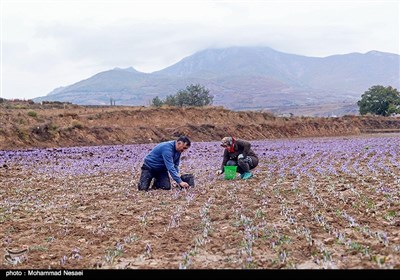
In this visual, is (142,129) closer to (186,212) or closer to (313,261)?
(186,212)

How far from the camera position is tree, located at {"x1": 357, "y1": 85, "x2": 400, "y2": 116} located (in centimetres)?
6725

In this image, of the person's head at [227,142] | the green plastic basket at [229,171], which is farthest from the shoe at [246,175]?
the person's head at [227,142]

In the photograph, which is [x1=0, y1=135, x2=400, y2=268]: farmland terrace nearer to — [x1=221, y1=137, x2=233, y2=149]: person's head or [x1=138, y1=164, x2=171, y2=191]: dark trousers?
[x1=138, y1=164, x2=171, y2=191]: dark trousers

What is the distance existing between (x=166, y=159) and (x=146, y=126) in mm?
29355

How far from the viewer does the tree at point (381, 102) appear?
67.2 metres

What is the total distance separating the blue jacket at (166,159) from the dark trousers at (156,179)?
0.57 ft

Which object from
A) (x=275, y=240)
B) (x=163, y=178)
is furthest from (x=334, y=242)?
(x=163, y=178)

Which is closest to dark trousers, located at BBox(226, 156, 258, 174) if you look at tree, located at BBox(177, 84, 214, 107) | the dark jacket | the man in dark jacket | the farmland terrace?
the man in dark jacket

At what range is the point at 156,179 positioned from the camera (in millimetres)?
12250


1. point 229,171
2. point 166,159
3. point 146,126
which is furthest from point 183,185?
point 146,126

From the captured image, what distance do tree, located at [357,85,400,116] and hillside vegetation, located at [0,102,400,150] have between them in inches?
349

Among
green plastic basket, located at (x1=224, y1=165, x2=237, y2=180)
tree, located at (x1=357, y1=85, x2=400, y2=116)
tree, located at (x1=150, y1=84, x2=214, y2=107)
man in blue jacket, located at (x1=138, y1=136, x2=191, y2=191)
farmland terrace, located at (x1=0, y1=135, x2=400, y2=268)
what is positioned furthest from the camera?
tree, located at (x1=150, y1=84, x2=214, y2=107)

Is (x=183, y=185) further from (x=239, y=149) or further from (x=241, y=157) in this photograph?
(x=239, y=149)

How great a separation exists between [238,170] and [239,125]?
31746mm
